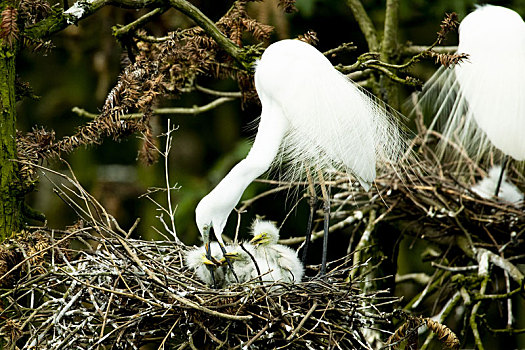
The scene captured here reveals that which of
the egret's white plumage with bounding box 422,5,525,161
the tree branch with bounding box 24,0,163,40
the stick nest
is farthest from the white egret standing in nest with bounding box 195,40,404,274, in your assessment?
the egret's white plumage with bounding box 422,5,525,161

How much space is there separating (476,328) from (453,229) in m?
0.58

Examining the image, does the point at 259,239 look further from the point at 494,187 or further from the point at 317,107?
the point at 494,187

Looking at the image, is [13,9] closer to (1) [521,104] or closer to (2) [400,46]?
(2) [400,46]

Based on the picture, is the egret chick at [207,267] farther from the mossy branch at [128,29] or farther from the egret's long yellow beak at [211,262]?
the mossy branch at [128,29]

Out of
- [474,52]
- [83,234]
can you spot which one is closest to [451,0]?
[474,52]

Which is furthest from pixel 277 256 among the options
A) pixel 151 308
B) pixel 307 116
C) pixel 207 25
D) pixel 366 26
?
pixel 366 26

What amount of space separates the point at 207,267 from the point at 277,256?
303 mm

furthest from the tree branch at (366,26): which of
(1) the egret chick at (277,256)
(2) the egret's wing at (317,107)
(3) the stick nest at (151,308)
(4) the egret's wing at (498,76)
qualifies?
(3) the stick nest at (151,308)

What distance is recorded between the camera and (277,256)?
100 inches

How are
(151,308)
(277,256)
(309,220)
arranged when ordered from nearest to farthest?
(151,308) → (277,256) → (309,220)

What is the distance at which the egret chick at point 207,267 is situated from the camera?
2322 millimetres

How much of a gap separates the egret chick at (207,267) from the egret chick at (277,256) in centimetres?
16

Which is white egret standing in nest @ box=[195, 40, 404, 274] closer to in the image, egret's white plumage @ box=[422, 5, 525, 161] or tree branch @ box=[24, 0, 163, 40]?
tree branch @ box=[24, 0, 163, 40]

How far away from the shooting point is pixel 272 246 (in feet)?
8.49
